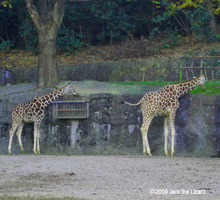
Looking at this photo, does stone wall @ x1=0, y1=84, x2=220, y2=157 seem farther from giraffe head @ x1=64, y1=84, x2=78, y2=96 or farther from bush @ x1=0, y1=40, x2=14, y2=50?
bush @ x1=0, y1=40, x2=14, y2=50

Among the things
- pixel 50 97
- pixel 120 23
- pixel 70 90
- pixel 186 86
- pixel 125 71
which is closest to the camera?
pixel 186 86

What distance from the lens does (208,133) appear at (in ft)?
47.4

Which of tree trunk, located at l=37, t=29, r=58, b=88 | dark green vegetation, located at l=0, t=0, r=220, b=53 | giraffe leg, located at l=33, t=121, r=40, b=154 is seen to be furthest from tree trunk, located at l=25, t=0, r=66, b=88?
dark green vegetation, located at l=0, t=0, r=220, b=53

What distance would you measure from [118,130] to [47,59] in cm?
405

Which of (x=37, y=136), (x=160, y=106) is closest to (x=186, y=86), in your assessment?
(x=160, y=106)

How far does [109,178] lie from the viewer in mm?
9641

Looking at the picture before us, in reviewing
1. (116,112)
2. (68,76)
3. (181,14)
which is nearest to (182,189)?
(116,112)

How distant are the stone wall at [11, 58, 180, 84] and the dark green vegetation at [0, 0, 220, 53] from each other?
314cm

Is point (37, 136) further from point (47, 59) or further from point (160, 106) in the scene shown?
point (160, 106)

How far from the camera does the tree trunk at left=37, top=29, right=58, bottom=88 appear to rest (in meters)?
16.7

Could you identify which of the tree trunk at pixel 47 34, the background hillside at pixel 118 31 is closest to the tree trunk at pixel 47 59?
the tree trunk at pixel 47 34

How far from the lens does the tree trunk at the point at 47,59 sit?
16688 mm

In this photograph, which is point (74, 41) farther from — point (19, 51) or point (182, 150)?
point (182, 150)

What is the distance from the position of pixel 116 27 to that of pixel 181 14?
3922 millimetres
